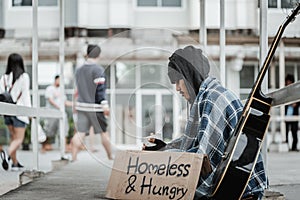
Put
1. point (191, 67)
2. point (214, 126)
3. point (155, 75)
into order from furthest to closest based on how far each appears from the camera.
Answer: point (155, 75), point (191, 67), point (214, 126)

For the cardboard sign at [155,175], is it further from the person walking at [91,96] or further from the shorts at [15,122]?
the shorts at [15,122]

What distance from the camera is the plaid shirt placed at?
3.18 m

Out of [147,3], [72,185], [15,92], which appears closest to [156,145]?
[72,185]

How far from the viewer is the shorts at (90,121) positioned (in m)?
5.25

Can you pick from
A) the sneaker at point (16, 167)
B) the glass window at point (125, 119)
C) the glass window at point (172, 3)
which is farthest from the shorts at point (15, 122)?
the glass window at point (172, 3)

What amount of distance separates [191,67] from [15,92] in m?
2.45

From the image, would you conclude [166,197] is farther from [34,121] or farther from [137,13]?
[137,13]

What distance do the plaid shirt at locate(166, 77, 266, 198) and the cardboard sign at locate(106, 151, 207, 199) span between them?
0.20ft

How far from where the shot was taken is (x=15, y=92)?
543 cm

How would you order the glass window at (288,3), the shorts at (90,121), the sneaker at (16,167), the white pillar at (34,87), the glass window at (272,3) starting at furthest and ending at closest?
the sneaker at (16,167)
the white pillar at (34,87)
the shorts at (90,121)
the glass window at (272,3)
the glass window at (288,3)

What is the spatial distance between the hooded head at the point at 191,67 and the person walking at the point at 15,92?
181cm

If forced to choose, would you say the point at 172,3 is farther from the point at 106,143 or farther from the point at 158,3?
the point at 106,143

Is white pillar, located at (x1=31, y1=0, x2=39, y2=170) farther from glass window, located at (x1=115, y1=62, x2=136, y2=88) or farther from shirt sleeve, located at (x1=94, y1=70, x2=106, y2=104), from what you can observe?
glass window, located at (x1=115, y1=62, x2=136, y2=88)

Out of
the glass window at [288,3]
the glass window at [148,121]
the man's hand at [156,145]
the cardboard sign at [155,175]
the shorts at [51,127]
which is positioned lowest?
the shorts at [51,127]
